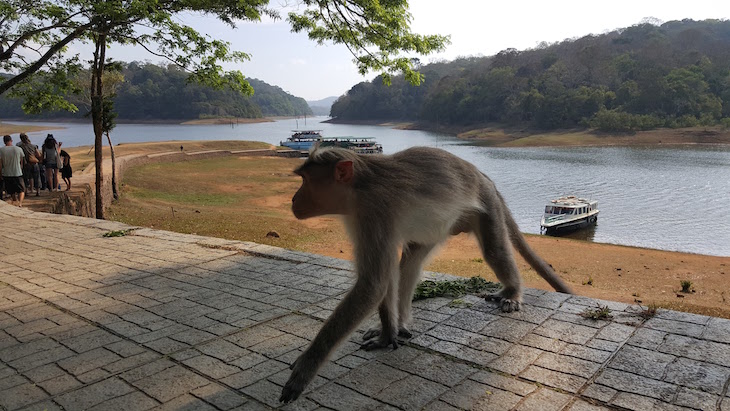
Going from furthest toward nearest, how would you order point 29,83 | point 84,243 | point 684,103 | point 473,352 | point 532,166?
point 684,103 < point 532,166 < point 29,83 < point 84,243 < point 473,352

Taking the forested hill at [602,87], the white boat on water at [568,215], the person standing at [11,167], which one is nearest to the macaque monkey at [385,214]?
the person standing at [11,167]

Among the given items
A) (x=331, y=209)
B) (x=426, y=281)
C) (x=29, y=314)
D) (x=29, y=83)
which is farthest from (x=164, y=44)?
(x=331, y=209)

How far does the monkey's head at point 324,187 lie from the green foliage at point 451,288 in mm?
2069

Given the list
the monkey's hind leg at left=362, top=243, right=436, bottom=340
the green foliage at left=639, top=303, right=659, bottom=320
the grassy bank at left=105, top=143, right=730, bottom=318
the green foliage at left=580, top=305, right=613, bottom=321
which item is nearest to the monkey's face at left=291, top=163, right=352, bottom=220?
the monkey's hind leg at left=362, top=243, right=436, bottom=340

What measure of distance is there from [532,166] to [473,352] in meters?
50.0

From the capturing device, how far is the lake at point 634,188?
26.7 meters

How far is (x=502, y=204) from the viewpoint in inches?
205

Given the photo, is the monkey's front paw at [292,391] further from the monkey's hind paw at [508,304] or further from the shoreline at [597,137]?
the shoreline at [597,137]

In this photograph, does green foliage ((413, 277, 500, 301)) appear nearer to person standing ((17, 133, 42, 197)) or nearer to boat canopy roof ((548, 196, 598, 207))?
person standing ((17, 133, 42, 197))

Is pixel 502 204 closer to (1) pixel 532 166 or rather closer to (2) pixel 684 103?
(1) pixel 532 166

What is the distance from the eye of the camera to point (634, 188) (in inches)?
1548

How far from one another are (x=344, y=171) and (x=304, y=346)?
162cm

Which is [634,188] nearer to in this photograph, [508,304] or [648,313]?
[648,313]

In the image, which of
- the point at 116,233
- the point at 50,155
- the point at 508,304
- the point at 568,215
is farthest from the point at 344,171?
the point at 568,215
